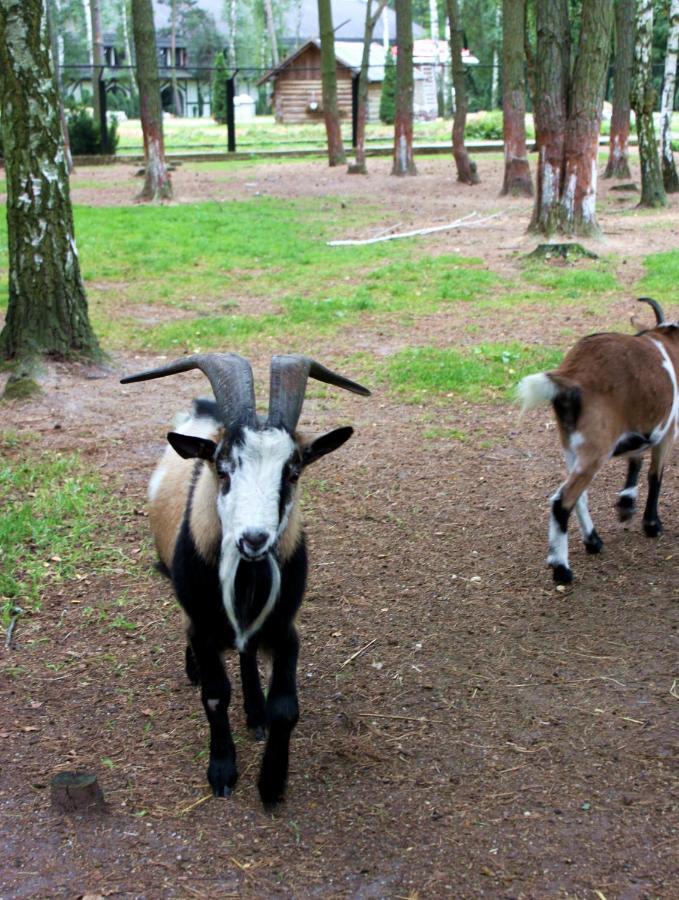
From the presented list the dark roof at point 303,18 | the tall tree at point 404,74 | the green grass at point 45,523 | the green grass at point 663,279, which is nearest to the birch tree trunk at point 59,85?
the green grass at point 45,523

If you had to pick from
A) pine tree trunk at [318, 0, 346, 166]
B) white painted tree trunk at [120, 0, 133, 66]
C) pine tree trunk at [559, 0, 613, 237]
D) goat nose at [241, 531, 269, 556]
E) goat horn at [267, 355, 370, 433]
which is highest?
white painted tree trunk at [120, 0, 133, 66]

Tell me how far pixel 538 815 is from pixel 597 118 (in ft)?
34.6

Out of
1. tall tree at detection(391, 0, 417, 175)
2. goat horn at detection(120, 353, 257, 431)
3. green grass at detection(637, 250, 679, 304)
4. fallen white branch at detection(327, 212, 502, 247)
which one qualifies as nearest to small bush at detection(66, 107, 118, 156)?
tall tree at detection(391, 0, 417, 175)

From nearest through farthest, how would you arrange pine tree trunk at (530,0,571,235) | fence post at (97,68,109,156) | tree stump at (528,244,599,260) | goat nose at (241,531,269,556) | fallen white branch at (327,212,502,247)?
goat nose at (241,531,269,556), pine tree trunk at (530,0,571,235), tree stump at (528,244,599,260), fallen white branch at (327,212,502,247), fence post at (97,68,109,156)

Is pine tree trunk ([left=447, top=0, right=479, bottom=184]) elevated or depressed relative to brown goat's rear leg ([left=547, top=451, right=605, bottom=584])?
elevated

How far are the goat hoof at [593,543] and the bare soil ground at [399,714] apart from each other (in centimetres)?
7

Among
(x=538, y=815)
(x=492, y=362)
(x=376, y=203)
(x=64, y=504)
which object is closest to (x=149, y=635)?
(x=64, y=504)

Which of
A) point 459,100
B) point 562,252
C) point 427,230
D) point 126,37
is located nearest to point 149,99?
point 427,230

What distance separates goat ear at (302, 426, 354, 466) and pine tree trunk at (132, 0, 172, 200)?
1461 cm

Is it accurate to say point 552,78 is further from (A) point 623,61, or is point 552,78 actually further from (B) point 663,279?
(A) point 623,61

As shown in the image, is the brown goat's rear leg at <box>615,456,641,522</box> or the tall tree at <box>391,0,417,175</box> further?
the tall tree at <box>391,0,417,175</box>

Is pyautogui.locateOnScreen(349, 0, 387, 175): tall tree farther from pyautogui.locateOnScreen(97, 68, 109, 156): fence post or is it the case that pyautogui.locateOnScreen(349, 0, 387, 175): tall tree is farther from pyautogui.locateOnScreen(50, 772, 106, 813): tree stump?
pyautogui.locateOnScreen(50, 772, 106, 813): tree stump

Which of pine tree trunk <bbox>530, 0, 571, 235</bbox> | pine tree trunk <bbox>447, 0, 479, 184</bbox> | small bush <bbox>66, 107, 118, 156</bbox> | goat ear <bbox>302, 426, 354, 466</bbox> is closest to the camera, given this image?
goat ear <bbox>302, 426, 354, 466</bbox>

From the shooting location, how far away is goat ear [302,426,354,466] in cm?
345
